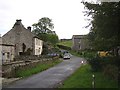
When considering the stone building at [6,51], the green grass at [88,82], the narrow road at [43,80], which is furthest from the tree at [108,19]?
the stone building at [6,51]

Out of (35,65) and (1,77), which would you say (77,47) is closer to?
(35,65)

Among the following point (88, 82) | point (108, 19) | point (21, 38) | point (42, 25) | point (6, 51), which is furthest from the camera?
point (42, 25)

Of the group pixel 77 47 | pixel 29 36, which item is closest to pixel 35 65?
pixel 29 36

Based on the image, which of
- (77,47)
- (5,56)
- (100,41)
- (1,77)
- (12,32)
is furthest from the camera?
(77,47)

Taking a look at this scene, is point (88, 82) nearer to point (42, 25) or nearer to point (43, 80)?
point (43, 80)

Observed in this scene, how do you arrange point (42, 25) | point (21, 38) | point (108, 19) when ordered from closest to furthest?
point (108, 19) < point (21, 38) < point (42, 25)

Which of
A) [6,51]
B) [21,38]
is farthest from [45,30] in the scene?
[6,51]

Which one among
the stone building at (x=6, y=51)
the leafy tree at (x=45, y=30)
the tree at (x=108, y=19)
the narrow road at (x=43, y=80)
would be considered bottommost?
the narrow road at (x=43, y=80)

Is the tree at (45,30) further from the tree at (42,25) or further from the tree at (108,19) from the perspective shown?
the tree at (108,19)

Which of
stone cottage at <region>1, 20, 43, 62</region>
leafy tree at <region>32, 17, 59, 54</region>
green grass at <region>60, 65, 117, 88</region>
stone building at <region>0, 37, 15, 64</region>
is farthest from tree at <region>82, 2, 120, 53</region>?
leafy tree at <region>32, 17, 59, 54</region>

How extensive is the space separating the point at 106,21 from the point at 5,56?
31.1 metres

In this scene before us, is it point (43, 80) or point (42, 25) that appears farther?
point (42, 25)

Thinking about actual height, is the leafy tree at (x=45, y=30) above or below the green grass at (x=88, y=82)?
above

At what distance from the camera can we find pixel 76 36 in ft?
455
